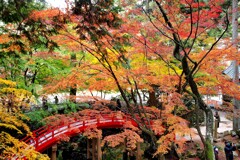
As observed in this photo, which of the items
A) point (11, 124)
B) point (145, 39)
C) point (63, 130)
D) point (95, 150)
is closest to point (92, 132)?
point (63, 130)

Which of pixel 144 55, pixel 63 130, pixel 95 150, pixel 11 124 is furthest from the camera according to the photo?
pixel 95 150

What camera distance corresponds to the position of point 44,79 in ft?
39.3

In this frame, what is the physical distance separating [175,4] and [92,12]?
368 cm

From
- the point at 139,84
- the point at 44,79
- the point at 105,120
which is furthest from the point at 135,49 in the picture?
the point at 44,79

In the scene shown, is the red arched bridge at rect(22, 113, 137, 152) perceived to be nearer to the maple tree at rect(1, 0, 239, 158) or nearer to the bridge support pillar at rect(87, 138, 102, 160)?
the maple tree at rect(1, 0, 239, 158)

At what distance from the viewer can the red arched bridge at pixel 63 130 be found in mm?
9102

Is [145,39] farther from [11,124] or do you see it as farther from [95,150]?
[95,150]

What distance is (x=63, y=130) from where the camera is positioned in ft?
32.9

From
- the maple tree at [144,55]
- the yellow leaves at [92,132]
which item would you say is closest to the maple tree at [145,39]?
the maple tree at [144,55]

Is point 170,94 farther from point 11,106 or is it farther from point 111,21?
point 11,106

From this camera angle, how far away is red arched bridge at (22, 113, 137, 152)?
910 cm

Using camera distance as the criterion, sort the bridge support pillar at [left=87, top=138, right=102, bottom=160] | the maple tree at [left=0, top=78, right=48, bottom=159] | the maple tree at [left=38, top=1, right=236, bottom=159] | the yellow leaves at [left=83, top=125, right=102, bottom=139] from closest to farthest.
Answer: the maple tree at [left=38, top=1, right=236, bottom=159]
the maple tree at [left=0, top=78, right=48, bottom=159]
the yellow leaves at [left=83, top=125, right=102, bottom=139]
the bridge support pillar at [left=87, top=138, right=102, bottom=160]

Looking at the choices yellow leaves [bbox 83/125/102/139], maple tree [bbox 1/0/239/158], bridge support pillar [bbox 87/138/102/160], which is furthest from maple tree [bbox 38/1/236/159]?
bridge support pillar [bbox 87/138/102/160]

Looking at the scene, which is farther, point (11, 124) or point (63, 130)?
point (63, 130)
